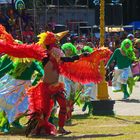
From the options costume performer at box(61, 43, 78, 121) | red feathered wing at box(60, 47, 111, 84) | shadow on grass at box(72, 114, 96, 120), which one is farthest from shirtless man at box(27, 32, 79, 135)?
shadow on grass at box(72, 114, 96, 120)

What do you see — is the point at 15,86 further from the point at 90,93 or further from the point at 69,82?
the point at 90,93

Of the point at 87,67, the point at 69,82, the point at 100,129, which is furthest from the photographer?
the point at 69,82

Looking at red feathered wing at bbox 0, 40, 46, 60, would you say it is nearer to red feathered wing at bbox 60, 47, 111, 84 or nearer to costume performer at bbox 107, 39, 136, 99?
red feathered wing at bbox 60, 47, 111, 84

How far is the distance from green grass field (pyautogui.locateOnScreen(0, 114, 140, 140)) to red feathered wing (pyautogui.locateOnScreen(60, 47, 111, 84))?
97cm

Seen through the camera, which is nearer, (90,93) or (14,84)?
(14,84)

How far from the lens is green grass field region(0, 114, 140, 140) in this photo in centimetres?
917

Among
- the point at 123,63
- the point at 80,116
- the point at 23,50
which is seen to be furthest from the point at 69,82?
the point at 123,63

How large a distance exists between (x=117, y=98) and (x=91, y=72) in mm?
6599

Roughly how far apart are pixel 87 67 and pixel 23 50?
1384mm

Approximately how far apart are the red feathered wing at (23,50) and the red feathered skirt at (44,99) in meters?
0.54

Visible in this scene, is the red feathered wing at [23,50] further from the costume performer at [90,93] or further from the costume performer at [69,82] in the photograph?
the costume performer at [90,93]

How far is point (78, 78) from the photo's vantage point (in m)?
10.0

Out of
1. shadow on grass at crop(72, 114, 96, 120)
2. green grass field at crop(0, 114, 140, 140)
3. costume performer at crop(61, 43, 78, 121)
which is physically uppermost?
costume performer at crop(61, 43, 78, 121)

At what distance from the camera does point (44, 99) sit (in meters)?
9.29
